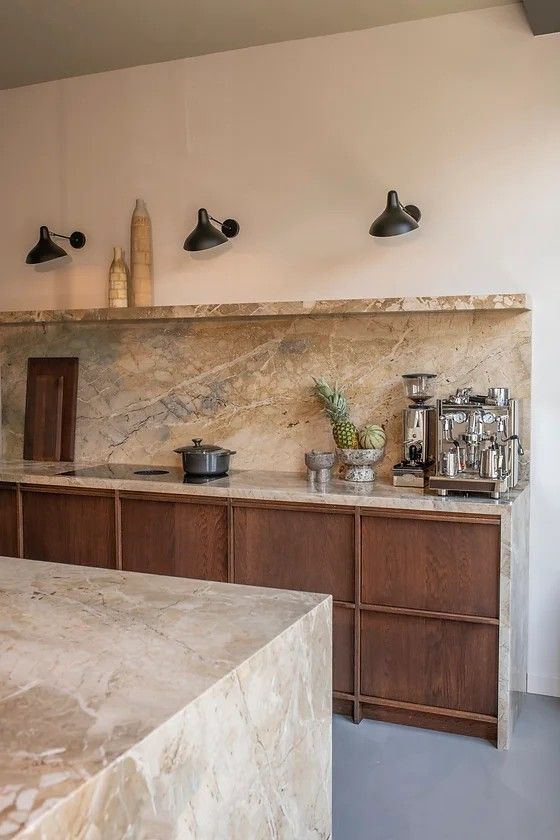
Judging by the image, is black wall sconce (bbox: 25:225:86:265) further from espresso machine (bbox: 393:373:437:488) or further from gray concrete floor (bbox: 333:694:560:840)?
gray concrete floor (bbox: 333:694:560:840)

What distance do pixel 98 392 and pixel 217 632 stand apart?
9.54 feet

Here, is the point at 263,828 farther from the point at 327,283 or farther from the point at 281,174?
the point at 281,174

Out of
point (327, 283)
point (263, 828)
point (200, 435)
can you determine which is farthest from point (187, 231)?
point (263, 828)

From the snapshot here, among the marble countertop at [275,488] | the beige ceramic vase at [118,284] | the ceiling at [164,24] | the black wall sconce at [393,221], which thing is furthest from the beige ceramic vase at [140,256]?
the black wall sconce at [393,221]

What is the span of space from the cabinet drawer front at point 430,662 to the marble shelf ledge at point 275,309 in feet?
4.18

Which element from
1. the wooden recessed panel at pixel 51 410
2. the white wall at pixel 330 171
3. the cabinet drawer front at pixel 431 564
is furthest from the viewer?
the wooden recessed panel at pixel 51 410

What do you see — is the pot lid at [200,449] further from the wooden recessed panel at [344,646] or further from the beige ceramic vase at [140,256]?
the wooden recessed panel at [344,646]

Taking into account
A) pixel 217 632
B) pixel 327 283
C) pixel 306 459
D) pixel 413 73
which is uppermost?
pixel 413 73

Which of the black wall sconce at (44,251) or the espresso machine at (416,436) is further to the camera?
the black wall sconce at (44,251)

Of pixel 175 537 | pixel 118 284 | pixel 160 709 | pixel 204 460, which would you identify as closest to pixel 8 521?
pixel 175 537

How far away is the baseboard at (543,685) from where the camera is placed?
11.0ft

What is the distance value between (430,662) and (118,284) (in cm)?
239

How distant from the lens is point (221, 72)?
12.6 ft

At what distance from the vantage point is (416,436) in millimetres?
3328
